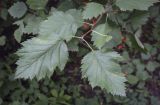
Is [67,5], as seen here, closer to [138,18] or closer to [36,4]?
[36,4]

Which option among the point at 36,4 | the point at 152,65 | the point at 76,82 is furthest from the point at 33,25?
the point at 152,65

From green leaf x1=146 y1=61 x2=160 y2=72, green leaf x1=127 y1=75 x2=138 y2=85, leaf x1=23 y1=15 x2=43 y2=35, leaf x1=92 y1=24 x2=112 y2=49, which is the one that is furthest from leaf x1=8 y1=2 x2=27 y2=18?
green leaf x1=146 y1=61 x2=160 y2=72

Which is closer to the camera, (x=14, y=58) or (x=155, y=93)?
(x=14, y=58)

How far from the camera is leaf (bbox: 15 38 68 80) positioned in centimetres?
96

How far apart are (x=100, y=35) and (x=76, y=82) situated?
1435 millimetres

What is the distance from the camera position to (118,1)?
1052mm

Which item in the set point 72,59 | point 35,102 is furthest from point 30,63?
point 72,59

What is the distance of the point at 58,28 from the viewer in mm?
1006

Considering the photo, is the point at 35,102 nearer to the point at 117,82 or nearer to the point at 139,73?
the point at 139,73

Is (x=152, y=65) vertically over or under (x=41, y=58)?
under

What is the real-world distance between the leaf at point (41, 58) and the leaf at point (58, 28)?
0.07 feet

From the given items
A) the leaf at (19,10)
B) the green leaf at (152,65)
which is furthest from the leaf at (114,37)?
the green leaf at (152,65)

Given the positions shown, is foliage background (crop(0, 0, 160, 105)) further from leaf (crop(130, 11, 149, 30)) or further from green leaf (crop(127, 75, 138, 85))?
leaf (crop(130, 11, 149, 30))

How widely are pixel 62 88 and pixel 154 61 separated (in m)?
0.80
